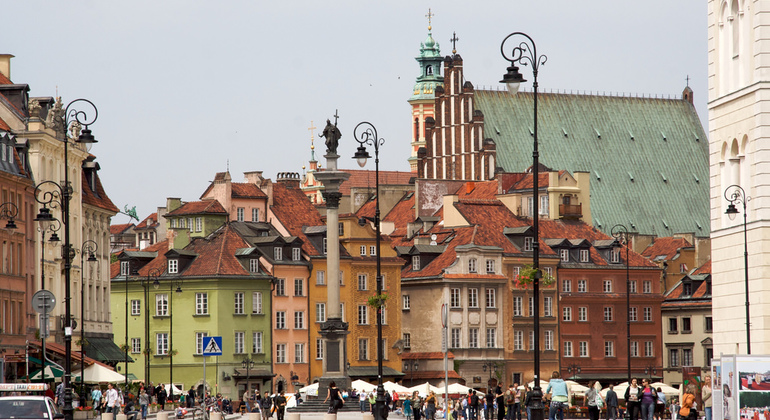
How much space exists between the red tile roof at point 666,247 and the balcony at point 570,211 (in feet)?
26.7

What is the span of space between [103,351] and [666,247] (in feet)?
182

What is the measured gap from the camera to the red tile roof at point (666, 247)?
416 ft

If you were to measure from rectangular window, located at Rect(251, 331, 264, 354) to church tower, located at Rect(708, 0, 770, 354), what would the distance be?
56.8 m

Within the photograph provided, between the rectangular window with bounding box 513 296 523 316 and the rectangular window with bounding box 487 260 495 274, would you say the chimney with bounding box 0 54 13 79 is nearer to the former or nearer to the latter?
the rectangular window with bounding box 487 260 495 274

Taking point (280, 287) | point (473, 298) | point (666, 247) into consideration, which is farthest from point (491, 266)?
point (666, 247)

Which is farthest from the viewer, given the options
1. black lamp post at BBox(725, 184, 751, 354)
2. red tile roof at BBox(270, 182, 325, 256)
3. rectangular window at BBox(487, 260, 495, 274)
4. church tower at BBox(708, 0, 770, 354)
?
red tile roof at BBox(270, 182, 325, 256)

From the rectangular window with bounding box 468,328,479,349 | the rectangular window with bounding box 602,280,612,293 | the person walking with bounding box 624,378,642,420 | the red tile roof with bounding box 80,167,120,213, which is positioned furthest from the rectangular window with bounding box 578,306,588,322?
the person walking with bounding box 624,378,642,420

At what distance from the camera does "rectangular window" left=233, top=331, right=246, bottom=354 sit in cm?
10469

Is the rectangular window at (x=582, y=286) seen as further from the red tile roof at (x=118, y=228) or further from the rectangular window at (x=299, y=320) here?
the red tile roof at (x=118, y=228)

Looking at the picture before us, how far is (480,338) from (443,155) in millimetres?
25452

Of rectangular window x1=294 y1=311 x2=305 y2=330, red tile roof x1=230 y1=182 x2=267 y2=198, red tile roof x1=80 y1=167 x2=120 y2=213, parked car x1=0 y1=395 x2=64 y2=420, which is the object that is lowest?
parked car x1=0 y1=395 x2=64 y2=420

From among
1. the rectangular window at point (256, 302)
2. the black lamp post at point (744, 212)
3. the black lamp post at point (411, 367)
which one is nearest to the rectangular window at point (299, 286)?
the rectangular window at point (256, 302)

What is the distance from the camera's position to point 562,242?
11425 centimetres

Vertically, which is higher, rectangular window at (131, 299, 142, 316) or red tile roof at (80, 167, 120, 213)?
red tile roof at (80, 167, 120, 213)
